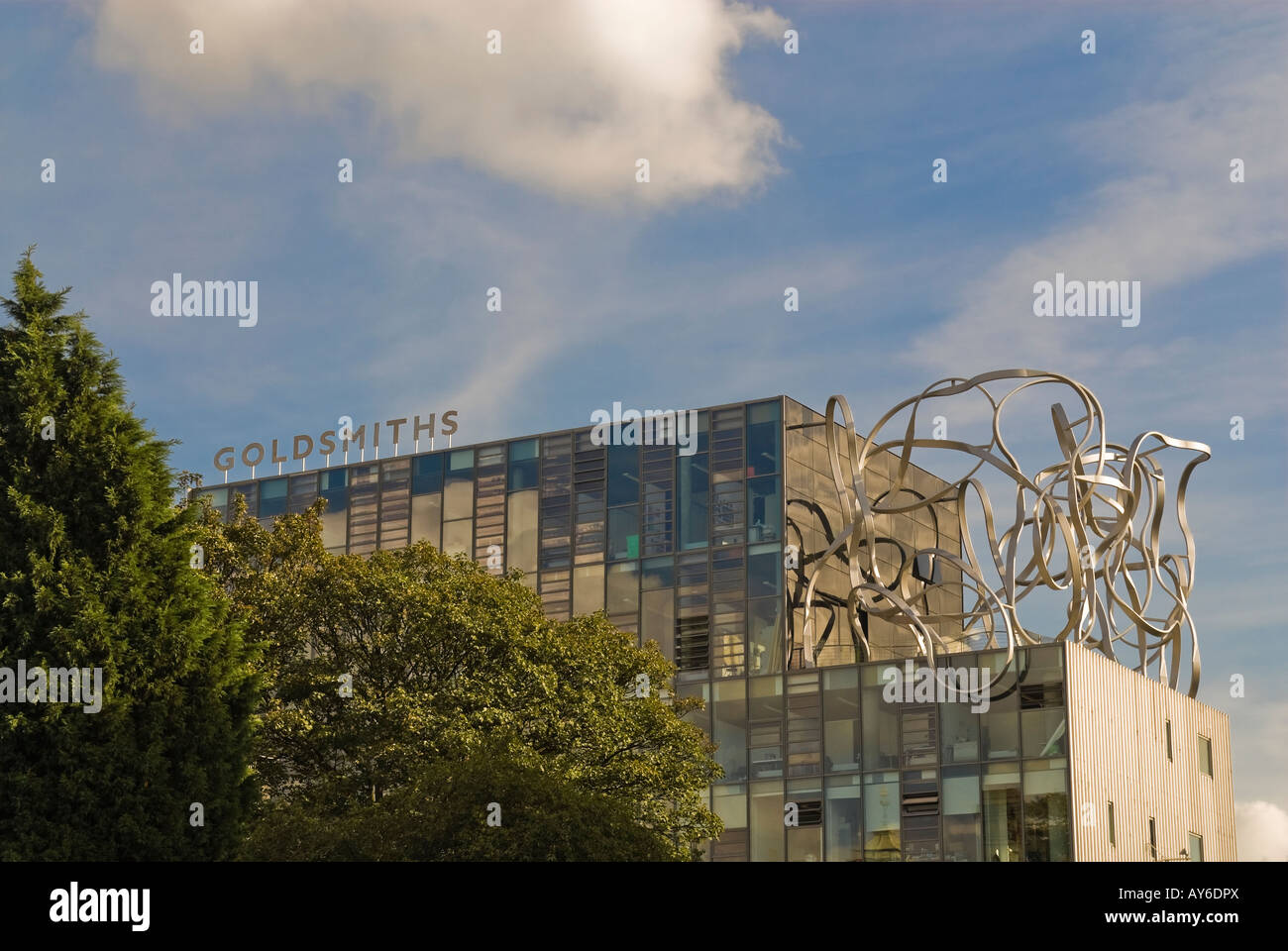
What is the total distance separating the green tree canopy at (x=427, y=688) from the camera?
38.8 metres

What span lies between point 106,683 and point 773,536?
38.0m

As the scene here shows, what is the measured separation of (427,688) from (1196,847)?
97.3ft

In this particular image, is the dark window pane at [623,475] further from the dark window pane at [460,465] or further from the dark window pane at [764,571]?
the dark window pane at [460,465]

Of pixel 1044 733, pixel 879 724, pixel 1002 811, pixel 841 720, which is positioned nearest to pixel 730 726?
pixel 841 720

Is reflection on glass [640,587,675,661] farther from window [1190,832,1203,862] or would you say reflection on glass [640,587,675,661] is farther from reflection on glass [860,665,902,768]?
window [1190,832,1203,862]

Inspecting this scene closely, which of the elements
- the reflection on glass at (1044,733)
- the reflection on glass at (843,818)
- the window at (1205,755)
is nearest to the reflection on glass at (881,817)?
the reflection on glass at (843,818)

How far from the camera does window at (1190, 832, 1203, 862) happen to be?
183ft

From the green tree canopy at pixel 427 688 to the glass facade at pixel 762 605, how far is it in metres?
12.6

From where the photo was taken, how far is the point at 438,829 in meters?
33.0

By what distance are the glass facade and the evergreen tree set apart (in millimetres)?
28122

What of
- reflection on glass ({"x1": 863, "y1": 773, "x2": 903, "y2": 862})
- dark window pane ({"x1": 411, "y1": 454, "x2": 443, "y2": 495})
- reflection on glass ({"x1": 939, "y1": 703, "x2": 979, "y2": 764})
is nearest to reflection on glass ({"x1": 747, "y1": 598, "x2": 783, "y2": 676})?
reflection on glass ({"x1": 863, "y1": 773, "x2": 903, "y2": 862})

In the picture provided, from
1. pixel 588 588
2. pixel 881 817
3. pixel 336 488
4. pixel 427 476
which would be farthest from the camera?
pixel 336 488

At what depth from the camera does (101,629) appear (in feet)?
98.9

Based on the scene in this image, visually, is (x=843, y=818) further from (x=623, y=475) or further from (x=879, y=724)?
(x=623, y=475)
